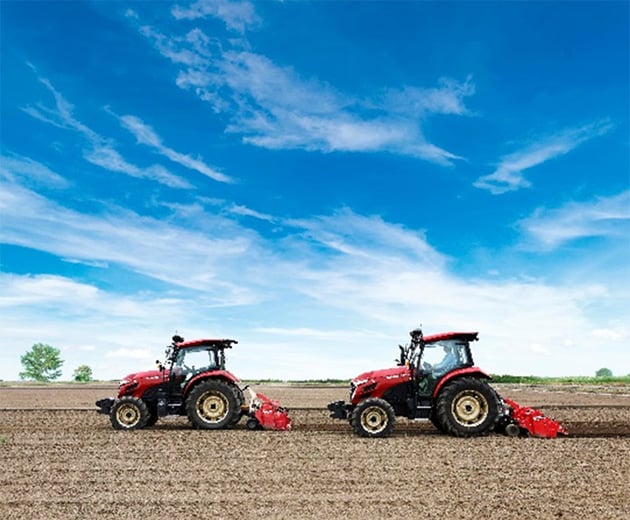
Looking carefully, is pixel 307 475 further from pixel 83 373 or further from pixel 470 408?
pixel 83 373

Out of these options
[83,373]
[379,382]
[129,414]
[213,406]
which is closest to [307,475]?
[379,382]

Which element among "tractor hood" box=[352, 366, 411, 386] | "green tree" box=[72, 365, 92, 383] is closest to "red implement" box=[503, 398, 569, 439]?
"tractor hood" box=[352, 366, 411, 386]

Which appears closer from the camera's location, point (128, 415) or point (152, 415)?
point (128, 415)

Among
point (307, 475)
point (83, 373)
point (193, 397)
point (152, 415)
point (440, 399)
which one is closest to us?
point (307, 475)

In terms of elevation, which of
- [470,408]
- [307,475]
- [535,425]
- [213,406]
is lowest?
[307,475]

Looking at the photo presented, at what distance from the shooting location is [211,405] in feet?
53.0

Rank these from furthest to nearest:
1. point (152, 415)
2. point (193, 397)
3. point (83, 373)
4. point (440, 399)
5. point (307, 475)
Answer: point (83, 373), point (152, 415), point (193, 397), point (440, 399), point (307, 475)

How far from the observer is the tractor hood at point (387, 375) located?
15.2 m

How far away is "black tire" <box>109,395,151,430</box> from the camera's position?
16.3 metres

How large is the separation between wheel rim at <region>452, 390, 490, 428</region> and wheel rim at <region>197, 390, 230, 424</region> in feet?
18.2

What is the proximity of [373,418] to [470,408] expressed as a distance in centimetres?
221

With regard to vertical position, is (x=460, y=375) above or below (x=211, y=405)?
above

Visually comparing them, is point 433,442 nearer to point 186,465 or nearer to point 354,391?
point 354,391

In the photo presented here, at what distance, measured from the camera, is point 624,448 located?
44.7 ft
